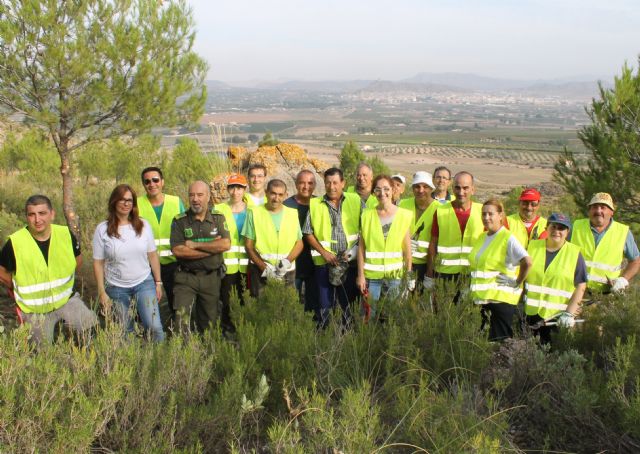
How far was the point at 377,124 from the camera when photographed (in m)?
169

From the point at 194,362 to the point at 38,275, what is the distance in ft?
6.28

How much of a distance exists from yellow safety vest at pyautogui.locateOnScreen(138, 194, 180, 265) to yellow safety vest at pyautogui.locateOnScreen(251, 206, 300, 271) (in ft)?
2.80

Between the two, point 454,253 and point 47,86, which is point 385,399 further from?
point 47,86

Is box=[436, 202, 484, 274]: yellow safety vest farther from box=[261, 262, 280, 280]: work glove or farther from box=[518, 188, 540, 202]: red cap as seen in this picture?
box=[261, 262, 280, 280]: work glove

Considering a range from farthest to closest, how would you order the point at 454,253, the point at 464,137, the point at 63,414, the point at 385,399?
the point at 464,137
the point at 454,253
the point at 385,399
the point at 63,414

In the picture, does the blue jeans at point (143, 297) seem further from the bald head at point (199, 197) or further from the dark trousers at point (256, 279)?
the dark trousers at point (256, 279)

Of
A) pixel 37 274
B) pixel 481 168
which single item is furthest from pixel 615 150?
pixel 481 168

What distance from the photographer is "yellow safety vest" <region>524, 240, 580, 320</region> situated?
13.0 feet

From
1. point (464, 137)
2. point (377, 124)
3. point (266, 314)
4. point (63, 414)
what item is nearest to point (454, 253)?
point (266, 314)

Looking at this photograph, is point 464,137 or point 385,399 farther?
point 464,137

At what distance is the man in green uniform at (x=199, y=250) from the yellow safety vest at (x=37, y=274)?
2.87 feet

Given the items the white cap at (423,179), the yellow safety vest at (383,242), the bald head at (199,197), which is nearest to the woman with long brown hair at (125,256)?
the bald head at (199,197)

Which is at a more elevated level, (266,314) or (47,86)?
(47,86)

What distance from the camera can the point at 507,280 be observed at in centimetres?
412
